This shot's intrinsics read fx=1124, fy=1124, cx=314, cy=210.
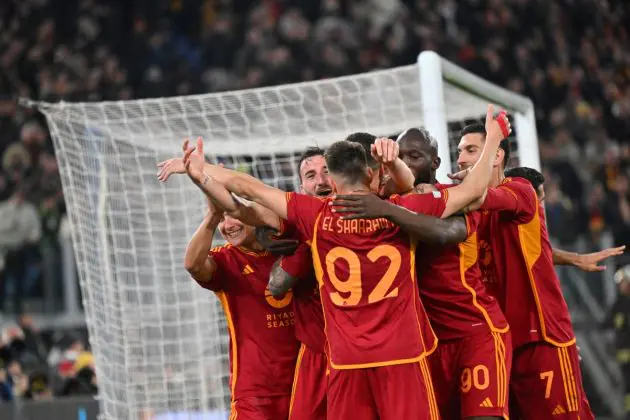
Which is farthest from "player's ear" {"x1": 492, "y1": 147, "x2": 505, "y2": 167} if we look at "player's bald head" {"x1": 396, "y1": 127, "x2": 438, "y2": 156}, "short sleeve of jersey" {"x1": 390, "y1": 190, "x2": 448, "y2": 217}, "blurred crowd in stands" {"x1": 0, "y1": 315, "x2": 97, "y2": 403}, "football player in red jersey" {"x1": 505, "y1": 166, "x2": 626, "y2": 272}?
"blurred crowd in stands" {"x1": 0, "y1": 315, "x2": 97, "y2": 403}

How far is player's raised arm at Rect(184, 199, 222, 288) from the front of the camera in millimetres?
5438

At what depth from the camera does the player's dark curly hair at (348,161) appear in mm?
5000

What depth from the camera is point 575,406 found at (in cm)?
574

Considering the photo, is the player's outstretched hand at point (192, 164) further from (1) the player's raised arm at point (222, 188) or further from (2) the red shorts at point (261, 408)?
(2) the red shorts at point (261, 408)

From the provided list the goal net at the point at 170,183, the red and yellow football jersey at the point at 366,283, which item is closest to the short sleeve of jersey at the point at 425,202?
the red and yellow football jersey at the point at 366,283

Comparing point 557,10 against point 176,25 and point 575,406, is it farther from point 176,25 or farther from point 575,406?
point 575,406

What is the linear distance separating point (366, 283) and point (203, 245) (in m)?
0.95

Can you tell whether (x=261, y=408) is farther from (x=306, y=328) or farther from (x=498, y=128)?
(x=498, y=128)

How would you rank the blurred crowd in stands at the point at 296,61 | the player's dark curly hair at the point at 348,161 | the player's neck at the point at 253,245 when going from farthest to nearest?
the blurred crowd in stands at the point at 296,61
the player's neck at the point at 253,245
the player's dark curly hair at the point at 348,161

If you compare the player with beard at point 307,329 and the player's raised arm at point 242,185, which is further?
the player with beard at point 307,329

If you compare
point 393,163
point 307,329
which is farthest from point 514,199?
point 307,329

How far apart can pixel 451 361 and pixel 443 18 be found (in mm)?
11520

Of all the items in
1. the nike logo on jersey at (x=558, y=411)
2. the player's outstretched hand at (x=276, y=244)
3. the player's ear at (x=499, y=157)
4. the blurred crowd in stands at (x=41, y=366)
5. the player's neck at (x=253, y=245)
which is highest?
the player's ear at (x=499, y=157)

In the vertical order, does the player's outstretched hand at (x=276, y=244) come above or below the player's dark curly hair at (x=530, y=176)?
below
